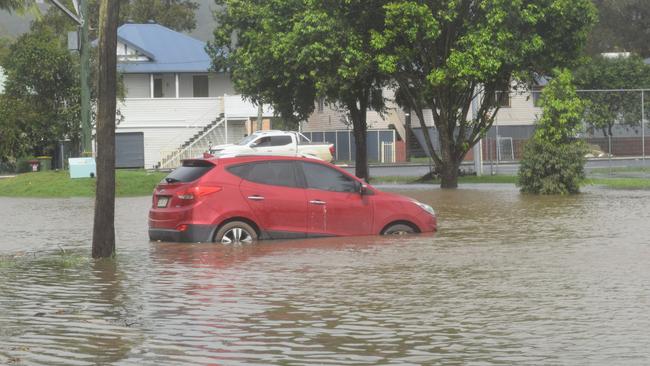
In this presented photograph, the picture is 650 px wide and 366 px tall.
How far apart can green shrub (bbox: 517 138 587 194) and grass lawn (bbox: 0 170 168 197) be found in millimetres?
11234

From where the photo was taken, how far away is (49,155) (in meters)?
60.2

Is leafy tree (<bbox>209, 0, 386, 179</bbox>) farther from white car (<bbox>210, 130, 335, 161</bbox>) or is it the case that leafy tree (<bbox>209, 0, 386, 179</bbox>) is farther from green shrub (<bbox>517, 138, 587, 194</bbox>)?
green shrub (<bbox>517, 138, 587, 194</bbox>)

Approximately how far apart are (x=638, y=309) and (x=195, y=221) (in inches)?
306

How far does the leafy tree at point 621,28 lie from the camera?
301ft

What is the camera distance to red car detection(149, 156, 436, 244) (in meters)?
16.7

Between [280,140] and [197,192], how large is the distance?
A: 30.9 meters

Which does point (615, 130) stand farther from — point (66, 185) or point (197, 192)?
point (197, 192)

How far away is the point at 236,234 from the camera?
16.9 meters

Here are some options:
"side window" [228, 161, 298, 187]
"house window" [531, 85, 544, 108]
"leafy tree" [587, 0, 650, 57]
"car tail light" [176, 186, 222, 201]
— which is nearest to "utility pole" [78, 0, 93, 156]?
"house window" [531, 85, 544, 108]

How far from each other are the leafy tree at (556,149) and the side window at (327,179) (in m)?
13.9

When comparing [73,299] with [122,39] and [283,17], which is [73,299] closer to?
[283,17]

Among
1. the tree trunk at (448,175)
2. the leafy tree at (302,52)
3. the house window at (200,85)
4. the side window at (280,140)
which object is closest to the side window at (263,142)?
the side window at (280,140)

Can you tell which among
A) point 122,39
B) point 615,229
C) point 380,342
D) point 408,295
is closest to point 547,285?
point 408,295

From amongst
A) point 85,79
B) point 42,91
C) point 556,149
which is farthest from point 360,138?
point 42,91
